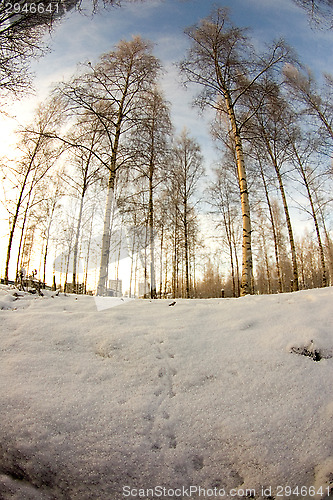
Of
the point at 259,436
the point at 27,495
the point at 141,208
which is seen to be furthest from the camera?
the point at 141,208

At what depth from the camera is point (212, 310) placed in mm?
2674

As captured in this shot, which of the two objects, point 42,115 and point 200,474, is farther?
point 42,115

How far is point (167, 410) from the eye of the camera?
1.43 m

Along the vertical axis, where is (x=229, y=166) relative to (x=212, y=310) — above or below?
above

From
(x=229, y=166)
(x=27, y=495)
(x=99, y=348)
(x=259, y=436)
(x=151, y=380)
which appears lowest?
(x=27, y=495)

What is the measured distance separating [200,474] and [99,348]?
45.0 inches

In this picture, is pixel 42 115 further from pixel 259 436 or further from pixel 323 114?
pixel 259 436

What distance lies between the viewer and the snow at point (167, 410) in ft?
3.68

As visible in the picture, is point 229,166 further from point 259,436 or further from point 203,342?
point 259,436

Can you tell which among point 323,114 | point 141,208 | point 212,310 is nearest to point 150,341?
point 212,310

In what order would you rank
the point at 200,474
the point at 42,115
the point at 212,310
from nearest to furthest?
the point at 200,474, the point at 212,310, the point at 42,115

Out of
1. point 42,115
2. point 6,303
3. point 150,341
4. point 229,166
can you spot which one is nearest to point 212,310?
point 150,341

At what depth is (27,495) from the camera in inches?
41.3

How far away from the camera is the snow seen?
1123mm
